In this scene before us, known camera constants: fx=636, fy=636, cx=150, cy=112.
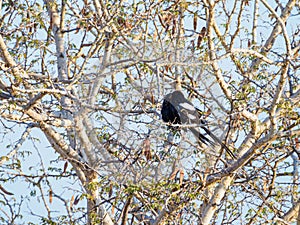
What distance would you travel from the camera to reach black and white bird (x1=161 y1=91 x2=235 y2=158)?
201 cm

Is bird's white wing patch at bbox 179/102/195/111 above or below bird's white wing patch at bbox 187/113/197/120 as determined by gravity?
above

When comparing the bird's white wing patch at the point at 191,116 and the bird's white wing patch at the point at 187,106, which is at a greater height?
the bird's white wing patch at the point at 187,106

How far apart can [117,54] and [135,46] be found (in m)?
0.07

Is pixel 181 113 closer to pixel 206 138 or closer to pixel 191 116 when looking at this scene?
pixel 191 116

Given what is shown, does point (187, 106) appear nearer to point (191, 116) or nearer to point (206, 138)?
point (191, 116)

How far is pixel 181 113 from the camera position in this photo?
6.89 feet

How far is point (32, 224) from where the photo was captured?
354 centimetres

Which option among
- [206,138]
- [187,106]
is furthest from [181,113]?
[206,138]

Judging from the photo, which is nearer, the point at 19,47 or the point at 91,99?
the point at 91,99

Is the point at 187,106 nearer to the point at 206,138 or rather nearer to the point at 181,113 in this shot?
the point at 181,113

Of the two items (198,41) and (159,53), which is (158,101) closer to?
(159,53)

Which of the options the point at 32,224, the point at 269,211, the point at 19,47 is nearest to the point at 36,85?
the point at 19,47

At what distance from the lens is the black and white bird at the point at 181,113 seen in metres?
2.01

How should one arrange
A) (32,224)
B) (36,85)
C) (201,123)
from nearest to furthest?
(201,123), (36,85), (32,224)
